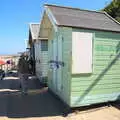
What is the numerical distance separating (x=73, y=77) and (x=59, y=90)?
2.00m

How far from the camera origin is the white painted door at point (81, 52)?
22.2 ft

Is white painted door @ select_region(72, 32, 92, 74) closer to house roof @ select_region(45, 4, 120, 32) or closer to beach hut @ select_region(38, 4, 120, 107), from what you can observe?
beach hut @ select_region(38, 4, 120, 107)

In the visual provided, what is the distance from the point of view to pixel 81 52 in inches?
269

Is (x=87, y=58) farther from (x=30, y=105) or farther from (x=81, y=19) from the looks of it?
(x=30, y=105)

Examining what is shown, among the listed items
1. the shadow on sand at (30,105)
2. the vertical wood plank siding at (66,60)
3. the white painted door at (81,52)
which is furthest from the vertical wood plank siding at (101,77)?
the shadow on sand at (30,105)

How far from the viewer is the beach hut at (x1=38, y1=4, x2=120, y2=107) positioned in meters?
6.84

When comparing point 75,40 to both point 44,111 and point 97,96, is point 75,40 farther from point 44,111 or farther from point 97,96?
point 44,111

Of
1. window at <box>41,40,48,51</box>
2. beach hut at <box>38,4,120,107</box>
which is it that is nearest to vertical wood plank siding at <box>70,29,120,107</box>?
beach hut at <box>38,4,120,107</box>

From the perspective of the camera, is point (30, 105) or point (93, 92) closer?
point (93, 92)

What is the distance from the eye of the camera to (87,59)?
274 inches

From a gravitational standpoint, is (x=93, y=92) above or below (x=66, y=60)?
below

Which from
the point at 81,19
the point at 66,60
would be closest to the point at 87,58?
the point at 66,60

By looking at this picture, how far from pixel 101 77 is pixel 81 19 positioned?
2.12 m

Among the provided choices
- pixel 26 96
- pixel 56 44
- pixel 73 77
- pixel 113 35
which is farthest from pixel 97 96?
pixel 26 96
